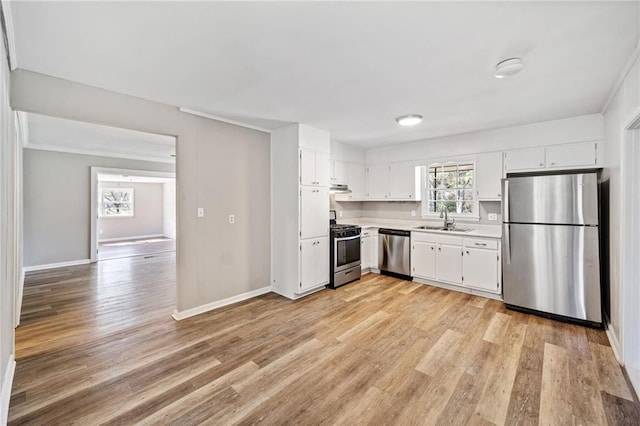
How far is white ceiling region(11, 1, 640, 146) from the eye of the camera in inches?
63.7

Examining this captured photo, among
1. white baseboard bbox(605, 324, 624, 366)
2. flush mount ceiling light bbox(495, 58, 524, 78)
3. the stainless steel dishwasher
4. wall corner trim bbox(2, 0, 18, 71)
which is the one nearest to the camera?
wall corner trim bbox(2, 0, 18, 71)

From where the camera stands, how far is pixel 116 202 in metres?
10.6

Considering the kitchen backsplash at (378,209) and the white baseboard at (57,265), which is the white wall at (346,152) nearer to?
the kitchen backsplash at (378,209)

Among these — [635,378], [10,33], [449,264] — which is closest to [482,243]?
[449,264]

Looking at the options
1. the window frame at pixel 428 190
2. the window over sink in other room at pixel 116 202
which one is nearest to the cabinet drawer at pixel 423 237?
the window frame at pixel 428 190

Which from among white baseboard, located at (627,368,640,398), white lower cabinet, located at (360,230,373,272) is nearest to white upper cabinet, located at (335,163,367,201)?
white lower cabinet, located at (360,230,373,272)

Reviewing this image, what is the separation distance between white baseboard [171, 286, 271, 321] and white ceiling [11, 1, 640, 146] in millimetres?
2467

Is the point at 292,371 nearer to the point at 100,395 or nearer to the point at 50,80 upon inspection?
the point at 100,395

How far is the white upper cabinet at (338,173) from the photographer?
197 inches

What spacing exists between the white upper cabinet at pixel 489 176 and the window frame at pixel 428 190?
6 cm

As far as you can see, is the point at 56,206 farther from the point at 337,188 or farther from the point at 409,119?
the point at 409,119

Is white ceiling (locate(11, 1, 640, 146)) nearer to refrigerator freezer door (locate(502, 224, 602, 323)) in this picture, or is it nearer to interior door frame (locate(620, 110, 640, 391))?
interior door frame (locate(620, 110, 640, 391))

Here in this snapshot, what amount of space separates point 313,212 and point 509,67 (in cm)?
Result: 282

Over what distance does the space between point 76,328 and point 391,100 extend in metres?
4.34
